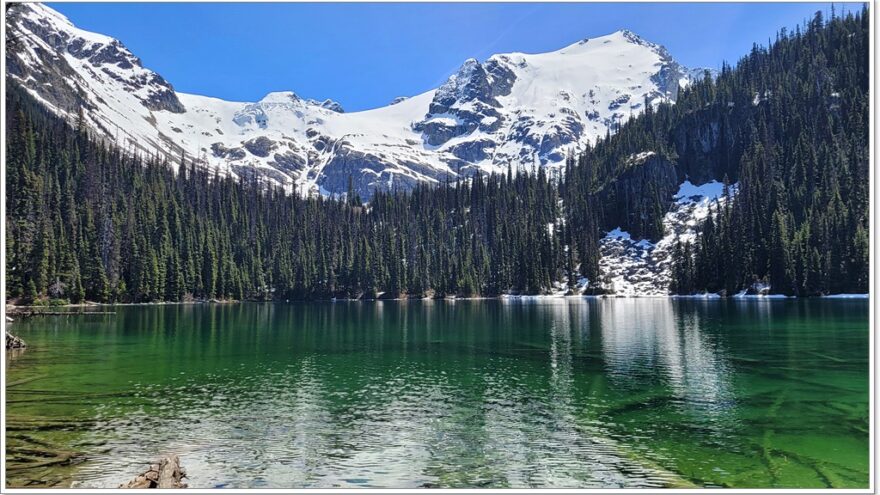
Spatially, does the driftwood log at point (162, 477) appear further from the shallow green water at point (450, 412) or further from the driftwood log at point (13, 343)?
the driftwood log at point (13, 343)

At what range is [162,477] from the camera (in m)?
22.3

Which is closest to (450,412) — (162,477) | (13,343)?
(162,477)

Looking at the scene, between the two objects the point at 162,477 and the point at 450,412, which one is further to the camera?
the point at 450,412

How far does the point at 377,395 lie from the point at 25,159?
168948 millimetres

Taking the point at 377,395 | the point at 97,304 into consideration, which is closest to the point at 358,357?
the point at 377,395

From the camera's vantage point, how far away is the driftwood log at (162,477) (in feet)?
70.6

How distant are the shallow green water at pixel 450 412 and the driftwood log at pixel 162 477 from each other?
1.19 metres

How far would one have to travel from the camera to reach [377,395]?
40438 millimetres

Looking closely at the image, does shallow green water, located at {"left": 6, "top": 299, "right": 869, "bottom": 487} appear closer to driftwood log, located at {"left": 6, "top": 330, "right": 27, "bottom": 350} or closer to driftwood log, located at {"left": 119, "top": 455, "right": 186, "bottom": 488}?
driftwood log, located at {"left": 119, "top": 455, "right": 186, "bottom": 488}

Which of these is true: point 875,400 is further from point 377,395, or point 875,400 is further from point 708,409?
point 377,395

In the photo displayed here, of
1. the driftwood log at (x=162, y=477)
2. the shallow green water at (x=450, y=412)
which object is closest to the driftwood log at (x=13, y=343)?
the shallow green water at (x=450, y=412)

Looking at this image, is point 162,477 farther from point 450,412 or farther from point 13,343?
point 13,343

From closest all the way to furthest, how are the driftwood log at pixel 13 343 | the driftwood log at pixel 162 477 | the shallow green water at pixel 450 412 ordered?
the driftwood log at pixel 162 477 → the shallow green water at pixel 450 412 → the driftwood log at pixel 13 343

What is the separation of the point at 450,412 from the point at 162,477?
17.0 meters
